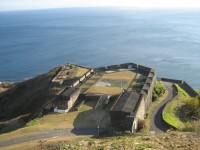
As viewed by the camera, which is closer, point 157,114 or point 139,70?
point 157,114

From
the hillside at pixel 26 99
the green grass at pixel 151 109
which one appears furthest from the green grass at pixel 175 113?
the hillside at pixel 26 99

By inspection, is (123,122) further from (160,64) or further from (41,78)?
(160,64)

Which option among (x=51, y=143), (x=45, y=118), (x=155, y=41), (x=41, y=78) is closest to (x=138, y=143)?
(x=51, y=143)

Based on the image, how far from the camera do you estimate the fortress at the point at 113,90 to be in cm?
3453

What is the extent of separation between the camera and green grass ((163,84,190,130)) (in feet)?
127

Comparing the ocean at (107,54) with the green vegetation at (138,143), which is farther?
the ocean at (107,54)

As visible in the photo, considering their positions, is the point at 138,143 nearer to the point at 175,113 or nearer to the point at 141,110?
the point at 141,110

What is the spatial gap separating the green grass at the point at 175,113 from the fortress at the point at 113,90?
3.14m

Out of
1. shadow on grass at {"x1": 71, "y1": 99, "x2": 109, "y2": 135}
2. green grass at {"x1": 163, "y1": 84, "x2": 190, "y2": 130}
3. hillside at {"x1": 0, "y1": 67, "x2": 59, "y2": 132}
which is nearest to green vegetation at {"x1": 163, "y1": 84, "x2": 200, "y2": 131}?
green grass at {"x1": 163, "y1": 84, "x2": 190, "y2": 130}

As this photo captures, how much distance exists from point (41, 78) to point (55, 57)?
59554 mm

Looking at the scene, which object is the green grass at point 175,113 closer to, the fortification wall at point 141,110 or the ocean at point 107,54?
the fortification wall at point 141,110

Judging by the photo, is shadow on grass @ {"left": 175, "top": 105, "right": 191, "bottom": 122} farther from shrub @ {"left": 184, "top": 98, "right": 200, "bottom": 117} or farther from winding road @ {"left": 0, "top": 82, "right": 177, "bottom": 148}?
winding road @ {"left": 0, "top": 82, "right": 177, "bottom": 148}

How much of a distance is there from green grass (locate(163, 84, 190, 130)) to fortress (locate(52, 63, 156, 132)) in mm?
3145

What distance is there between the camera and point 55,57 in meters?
119
